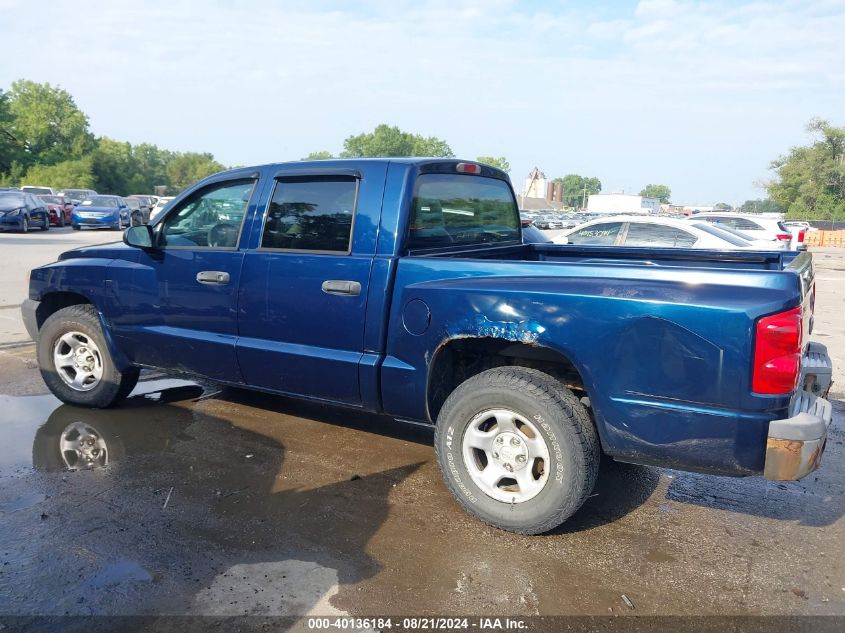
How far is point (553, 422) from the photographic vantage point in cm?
353

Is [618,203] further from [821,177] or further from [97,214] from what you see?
[97,214]

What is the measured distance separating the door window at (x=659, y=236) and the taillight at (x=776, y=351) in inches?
359

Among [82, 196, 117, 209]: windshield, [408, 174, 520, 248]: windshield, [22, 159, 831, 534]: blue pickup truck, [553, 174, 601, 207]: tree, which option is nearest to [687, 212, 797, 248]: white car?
[408, 174, 520, 248]: windshield

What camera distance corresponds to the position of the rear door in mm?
4223

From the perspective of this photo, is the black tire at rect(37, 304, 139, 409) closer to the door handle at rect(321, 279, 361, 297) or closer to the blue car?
the door handle at rect(321, 279, 361, 297)

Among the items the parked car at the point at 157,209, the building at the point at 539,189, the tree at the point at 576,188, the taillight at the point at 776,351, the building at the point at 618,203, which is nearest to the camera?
the taillight at the point at 776,351

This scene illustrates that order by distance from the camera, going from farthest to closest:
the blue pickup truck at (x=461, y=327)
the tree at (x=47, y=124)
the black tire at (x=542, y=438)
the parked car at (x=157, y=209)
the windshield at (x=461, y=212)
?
the tree at (x=47, y=124)
the parked car at (x=157, y=209)
the windshield at (x=461, y=212)
the black tire at (x=542, y=438)
the blue pickup truck at (x=461, y=327)

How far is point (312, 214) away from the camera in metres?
4.53

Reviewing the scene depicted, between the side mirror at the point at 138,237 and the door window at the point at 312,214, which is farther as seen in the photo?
the side mirror at the point at 138,237

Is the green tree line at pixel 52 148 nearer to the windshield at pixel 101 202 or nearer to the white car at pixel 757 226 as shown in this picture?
the windshield at pixel 101 202

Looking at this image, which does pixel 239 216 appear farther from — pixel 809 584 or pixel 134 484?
pixel 809 584

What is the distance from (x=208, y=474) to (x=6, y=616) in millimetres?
1563

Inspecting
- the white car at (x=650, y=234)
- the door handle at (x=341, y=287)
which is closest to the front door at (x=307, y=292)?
the door handle at (x=341, y=287)

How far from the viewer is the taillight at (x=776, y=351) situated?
307 centimetres
